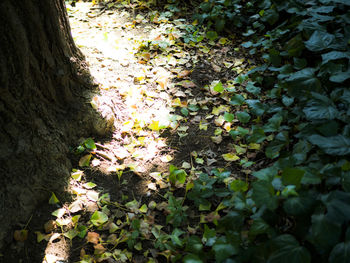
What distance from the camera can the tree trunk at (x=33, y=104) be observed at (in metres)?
1.56

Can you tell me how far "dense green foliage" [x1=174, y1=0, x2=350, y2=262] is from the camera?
3.86 ft

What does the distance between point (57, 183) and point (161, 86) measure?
1338 mm

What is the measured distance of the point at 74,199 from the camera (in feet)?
6.06

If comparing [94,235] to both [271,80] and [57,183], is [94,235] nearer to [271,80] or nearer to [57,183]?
[57,183]

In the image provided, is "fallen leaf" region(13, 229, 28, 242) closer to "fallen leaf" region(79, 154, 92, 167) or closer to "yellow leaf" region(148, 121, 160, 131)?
"fallen leaf" region(79, 154, 92, 167)

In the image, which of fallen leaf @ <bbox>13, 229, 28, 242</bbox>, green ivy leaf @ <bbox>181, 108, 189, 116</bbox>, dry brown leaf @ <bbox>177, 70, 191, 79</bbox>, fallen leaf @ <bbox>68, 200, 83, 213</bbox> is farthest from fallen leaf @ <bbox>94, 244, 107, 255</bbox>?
dry brown leaf @ <bbox>177, 70, 191, 79</bbox>

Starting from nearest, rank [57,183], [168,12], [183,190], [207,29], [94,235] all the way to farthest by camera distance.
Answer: [94,235], [57,183], [183,190], [207,29], [168,12]

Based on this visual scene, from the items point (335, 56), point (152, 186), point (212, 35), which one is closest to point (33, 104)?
point (152, 186)

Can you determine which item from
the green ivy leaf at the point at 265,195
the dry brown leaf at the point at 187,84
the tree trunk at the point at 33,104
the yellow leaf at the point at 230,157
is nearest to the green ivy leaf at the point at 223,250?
the green ivy leaf at the point at 265,195

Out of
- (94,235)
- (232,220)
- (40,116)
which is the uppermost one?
(40,116)

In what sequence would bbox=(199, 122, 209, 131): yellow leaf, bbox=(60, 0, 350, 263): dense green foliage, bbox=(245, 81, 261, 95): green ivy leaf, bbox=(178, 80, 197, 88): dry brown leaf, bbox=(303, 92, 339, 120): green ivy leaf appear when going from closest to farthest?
bbox=(60, 0, 350, 263): dense green foliage < bbox=(303, 92, 339, 120): green ivy leaf < bbox=(199, 122, 209, 131): yellow leaf < bbox=(245, 81, 261, 95): green ivy leaf < bbox=(178, 80, 197, 88): dry brown leaf

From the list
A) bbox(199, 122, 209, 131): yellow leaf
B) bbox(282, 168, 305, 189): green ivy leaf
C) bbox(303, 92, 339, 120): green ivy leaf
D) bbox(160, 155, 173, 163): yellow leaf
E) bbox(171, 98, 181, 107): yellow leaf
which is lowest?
bbox(160, 155, 173, 163): yellow leaf

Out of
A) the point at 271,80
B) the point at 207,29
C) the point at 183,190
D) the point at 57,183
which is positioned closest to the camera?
the point at 57,183

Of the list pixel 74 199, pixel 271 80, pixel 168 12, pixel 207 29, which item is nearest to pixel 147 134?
pixel 74 199
